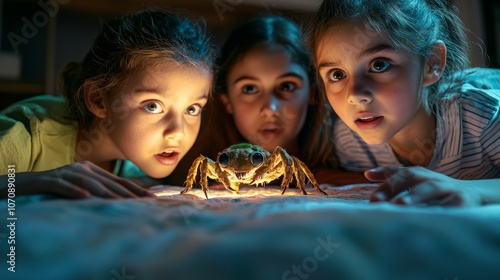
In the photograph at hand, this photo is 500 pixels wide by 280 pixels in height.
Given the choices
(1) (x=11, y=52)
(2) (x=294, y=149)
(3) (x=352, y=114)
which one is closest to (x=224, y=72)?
(2) (x=294, y=149)

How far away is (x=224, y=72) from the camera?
1.57 m

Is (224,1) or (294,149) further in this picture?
(224,1)

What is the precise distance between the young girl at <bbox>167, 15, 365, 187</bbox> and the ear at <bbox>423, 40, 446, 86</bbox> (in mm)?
349

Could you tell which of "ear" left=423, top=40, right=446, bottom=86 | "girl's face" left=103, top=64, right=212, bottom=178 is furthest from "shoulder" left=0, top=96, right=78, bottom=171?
"ear" left=423, top=40, right=446, bottom=86

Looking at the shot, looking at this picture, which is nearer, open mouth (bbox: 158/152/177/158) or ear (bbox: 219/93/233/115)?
open mouth (bbox: 158/152/177/158)

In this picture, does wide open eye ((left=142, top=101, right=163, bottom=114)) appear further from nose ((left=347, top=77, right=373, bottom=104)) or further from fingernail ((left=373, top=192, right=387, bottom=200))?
fingernail ((left=373, top=192, right=387, bottom=200))

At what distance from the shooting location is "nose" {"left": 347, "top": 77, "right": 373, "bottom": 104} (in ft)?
3.57

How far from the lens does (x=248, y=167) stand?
1.01 metres

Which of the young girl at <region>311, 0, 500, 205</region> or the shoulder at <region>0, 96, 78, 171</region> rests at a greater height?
the young girl at <region>311, 0, 500, 205</region>

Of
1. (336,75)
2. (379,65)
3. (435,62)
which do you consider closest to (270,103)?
(336,75)

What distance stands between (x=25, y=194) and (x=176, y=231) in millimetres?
343

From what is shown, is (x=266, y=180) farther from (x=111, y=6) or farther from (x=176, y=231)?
(x=111, y=6)

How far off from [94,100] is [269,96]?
543mm

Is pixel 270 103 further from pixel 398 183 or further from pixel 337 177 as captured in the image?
pixel 398 183
